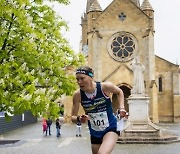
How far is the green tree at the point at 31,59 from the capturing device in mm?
10219

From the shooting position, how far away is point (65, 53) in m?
13.4

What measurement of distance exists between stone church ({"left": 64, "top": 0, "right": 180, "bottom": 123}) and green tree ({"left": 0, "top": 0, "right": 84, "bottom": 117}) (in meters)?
36.3

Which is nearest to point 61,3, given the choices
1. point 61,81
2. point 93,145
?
point 61,81

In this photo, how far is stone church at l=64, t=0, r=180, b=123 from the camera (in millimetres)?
49466

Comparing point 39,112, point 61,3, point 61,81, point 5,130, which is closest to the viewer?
point 39,112

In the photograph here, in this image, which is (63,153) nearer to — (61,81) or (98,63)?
(61,81)

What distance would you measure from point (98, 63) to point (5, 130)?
1750 cm

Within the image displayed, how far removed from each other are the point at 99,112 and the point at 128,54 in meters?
44.9

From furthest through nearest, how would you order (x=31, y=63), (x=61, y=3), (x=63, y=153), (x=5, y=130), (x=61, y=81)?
1. (x=5, y=130)
2. (x=63, y=153)
3. (x=61, y=3)
4. (x=61, y=81)
5. (x=31, y=63)

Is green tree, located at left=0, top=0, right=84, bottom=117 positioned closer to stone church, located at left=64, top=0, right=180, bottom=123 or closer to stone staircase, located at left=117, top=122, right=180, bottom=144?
stone staircase, located at left=117, top=122, right=180, bottom=144

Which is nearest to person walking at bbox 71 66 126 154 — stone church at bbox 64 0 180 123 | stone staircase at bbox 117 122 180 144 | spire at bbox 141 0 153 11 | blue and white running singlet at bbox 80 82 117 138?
blue and white running singlet at bbox 80 82 117 138

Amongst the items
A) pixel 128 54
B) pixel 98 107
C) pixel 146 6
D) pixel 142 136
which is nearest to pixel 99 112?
pixel 98 107

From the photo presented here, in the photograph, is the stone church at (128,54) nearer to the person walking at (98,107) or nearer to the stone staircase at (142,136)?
the stone staircase at (142,136)

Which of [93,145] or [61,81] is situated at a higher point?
[61,81]
